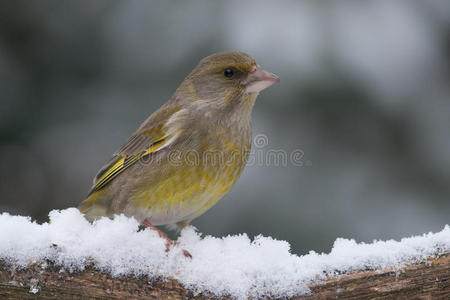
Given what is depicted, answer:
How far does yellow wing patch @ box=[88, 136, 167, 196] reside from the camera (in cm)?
357

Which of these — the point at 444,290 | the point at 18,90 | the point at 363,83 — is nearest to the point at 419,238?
the point at 444,290

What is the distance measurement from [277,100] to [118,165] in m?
1.42

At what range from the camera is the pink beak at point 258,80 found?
3.39 meters

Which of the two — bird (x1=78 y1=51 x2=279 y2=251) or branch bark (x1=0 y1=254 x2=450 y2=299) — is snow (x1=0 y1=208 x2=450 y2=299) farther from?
bird (x1=78 y1=51 x2=279 y2=251)

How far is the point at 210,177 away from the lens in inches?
128

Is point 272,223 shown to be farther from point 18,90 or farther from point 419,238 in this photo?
point 18,90

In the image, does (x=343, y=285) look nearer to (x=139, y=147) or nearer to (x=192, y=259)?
(x=192, y=259)

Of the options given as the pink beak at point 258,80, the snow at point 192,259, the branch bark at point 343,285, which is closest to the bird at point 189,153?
the pink beak at point 258,80

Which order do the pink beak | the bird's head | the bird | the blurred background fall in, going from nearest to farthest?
the bird → the pink beak → the bird's head → the blurred background

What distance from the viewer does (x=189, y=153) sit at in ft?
11.0

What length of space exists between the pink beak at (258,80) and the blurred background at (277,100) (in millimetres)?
714

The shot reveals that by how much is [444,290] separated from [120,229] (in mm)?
1592

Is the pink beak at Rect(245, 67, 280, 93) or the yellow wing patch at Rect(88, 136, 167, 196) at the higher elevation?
the pink beak at Rect(245, 67, 280, 93)

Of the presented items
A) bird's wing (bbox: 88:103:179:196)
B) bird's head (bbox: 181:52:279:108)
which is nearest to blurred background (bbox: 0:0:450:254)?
bird's head (bbox: 181:52:279:108)
